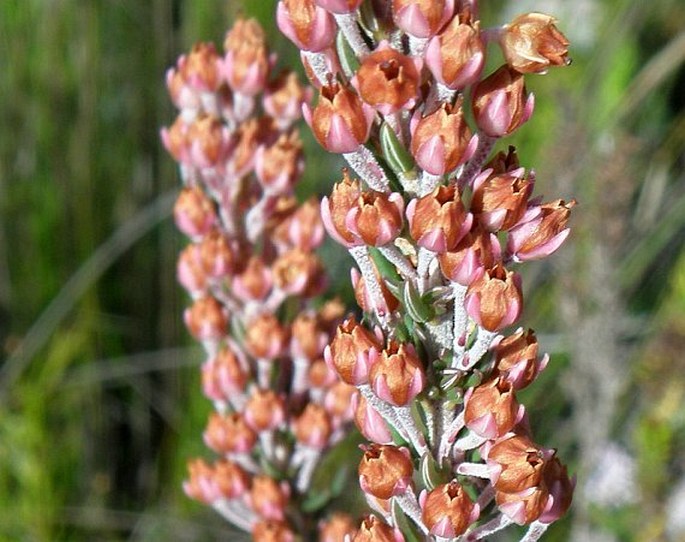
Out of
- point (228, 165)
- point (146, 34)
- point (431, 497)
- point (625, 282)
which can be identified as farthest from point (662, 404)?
point (146, 34)

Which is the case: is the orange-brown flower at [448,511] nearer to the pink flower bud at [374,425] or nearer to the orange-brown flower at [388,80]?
the pink flower bud at [374,425]

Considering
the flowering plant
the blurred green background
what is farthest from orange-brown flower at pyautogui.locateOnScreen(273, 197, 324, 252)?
the blurred green background

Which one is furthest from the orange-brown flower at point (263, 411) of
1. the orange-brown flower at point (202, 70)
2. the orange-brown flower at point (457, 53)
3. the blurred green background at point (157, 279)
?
the blurred green background at point (157, 279)

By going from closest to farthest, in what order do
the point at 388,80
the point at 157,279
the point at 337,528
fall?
1. the point at 388,80
2. the point at 337,528
3. the point at 157,279

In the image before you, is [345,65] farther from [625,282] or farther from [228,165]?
[625,282]

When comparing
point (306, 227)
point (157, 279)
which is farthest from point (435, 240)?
point (157, 279)

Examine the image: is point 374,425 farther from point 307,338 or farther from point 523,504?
point 307,338
